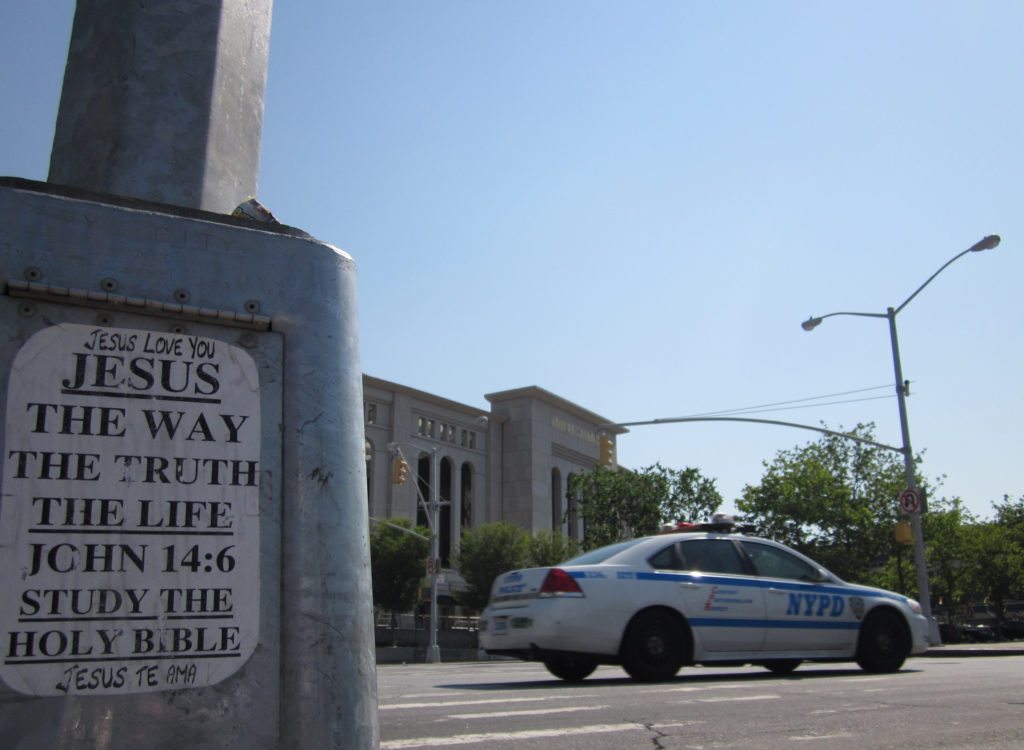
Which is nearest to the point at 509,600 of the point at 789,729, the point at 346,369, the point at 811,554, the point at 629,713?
the point at 629,713

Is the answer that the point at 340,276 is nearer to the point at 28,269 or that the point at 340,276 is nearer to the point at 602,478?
the point at 28,269

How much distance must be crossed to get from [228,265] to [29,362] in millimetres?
417

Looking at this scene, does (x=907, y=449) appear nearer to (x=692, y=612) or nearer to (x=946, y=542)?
(x=692, y=612)

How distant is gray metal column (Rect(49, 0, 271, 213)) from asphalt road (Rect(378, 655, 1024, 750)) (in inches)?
131

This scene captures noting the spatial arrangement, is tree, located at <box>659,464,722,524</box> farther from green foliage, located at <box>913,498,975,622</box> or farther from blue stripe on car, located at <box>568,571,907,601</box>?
blue stripe on car, located at <box>568,571,907,601</box>

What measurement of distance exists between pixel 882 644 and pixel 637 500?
130 feet

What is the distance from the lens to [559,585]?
8.86 meters

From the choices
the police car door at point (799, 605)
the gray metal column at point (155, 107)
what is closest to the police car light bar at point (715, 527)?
the police car door at point (799, 605)

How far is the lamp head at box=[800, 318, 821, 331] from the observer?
26.8 metres

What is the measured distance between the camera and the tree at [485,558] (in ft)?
170

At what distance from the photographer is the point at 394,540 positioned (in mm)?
50938

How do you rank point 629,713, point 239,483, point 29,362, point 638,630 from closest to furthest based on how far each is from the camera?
point 29,362
point 239,483
point 629,713
point 638,630

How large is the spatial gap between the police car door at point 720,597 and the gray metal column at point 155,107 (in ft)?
25.4

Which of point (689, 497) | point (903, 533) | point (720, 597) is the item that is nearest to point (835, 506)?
point (689, 497)
